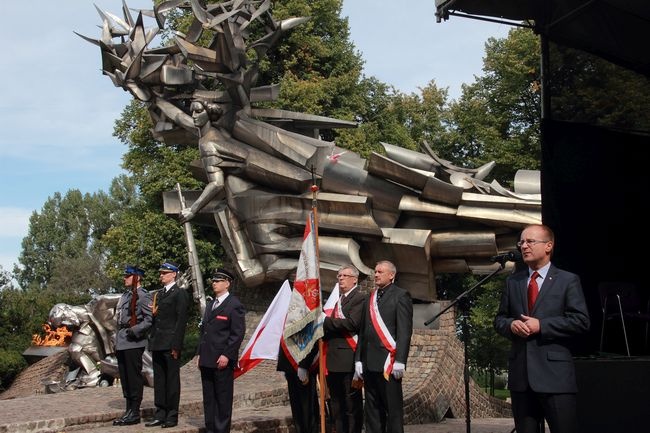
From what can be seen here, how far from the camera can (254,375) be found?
15.6 metres

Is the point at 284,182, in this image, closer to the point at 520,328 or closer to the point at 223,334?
the point at 223,334

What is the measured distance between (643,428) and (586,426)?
1.52 ft

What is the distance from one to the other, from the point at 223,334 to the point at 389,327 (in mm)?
1751

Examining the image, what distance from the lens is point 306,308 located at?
8242 mm

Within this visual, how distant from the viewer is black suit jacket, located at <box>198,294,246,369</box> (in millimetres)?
8445

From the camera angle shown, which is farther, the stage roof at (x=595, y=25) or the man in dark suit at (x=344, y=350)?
the stage roof at (x=595, y=25)

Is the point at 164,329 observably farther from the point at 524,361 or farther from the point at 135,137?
the point at 135,137

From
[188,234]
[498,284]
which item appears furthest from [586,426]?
[498,284]

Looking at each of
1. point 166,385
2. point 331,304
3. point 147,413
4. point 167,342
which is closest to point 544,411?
point 331,304

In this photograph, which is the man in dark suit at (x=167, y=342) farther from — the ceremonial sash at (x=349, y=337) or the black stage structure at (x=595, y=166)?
the black stage structure at (x=595, y=166)

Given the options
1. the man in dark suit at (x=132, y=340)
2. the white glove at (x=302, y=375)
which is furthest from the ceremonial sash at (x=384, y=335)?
the man in dark suit at (x=132, y=340)

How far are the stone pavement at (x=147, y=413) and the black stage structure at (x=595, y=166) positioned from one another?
289 centimetres

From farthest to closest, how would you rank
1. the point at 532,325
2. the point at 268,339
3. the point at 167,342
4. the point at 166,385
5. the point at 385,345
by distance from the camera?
1. the point at 166,385
2. the point at 167,342
3. the point at 268,339
4. the point at 385,345
5. the point at 532,325

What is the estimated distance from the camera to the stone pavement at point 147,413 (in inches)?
372
